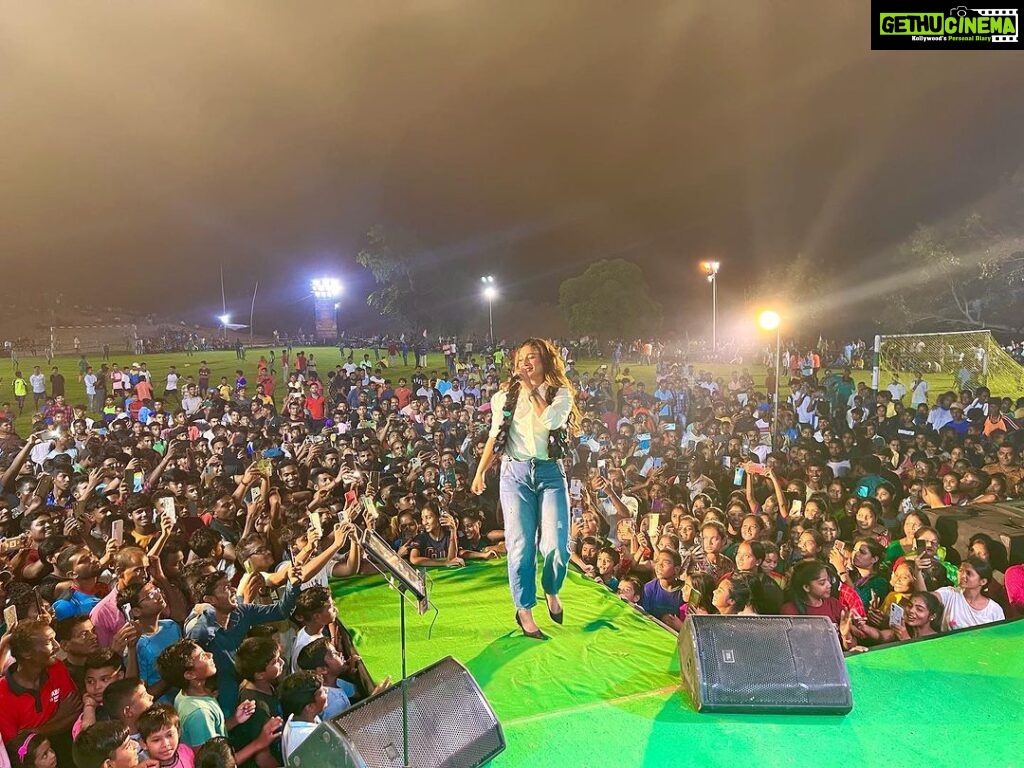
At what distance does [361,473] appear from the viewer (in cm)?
715

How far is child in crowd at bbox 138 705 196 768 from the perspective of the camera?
116 inches

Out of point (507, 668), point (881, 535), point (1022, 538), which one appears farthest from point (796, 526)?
point (507, 668)

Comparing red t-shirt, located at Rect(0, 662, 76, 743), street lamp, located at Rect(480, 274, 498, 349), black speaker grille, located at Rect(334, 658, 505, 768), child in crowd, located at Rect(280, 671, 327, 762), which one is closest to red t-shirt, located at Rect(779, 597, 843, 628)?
black speaker grille, located at Rect(334, 658, 505, 768)

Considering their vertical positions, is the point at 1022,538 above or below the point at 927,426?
below

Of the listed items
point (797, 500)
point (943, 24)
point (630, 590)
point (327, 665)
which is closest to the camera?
point (327, 665)

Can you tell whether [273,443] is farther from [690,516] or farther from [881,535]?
[881,535]

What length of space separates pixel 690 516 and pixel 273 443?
17.0 feet

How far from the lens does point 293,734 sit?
10.8ft

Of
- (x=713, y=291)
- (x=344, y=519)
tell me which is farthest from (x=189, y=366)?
(x=713, y=291)

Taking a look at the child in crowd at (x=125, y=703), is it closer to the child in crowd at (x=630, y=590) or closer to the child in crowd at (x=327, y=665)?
the child in crowd at (x=327, y=665)

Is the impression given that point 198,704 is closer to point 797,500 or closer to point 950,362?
point 797,500

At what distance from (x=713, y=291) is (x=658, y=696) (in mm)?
7939

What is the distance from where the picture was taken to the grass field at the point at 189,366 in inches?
311

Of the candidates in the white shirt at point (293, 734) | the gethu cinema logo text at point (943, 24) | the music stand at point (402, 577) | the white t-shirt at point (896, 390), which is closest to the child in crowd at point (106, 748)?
the white shirt at point (293, 734)
